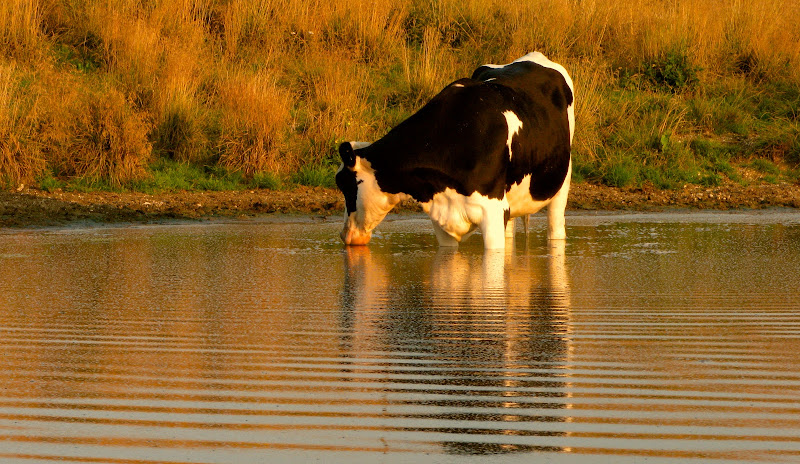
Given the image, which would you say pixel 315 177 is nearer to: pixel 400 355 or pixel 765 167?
pixel 765 167

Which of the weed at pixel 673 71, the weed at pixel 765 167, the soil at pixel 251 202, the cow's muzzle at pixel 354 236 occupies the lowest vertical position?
the soil at pixel 251 202

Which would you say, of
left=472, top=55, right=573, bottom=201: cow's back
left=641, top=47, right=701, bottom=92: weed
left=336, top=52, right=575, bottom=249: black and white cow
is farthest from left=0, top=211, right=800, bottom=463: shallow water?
left=641, top=47, right=701, bottom=92: weed

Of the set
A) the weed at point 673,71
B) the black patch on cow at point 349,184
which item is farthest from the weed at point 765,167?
the black patch on cow at point 349,184

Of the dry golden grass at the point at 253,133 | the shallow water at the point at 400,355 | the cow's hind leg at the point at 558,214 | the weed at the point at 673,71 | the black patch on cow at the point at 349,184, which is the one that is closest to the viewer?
the shallow water at the point at 400,355

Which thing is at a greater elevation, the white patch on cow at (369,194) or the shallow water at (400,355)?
the white patch on cow at (369,194)

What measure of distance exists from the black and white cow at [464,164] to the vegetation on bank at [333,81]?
4320 mm

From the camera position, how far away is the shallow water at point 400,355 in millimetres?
4406

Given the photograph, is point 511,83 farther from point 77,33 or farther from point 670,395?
point 77,33

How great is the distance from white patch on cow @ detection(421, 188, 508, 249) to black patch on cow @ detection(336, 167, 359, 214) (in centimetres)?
65

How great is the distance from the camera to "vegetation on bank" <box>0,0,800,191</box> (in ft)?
48.0

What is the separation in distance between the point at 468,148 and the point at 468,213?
52 centimetres

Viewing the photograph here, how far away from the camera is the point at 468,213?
10.3 meters

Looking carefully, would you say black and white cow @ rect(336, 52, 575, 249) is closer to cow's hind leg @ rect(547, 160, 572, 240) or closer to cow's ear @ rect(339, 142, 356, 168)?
cow's ear @ rect(339, 142, 356, 168)

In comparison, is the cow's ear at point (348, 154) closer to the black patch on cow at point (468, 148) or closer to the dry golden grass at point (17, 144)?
the black patch on cow at point (468, 148)
